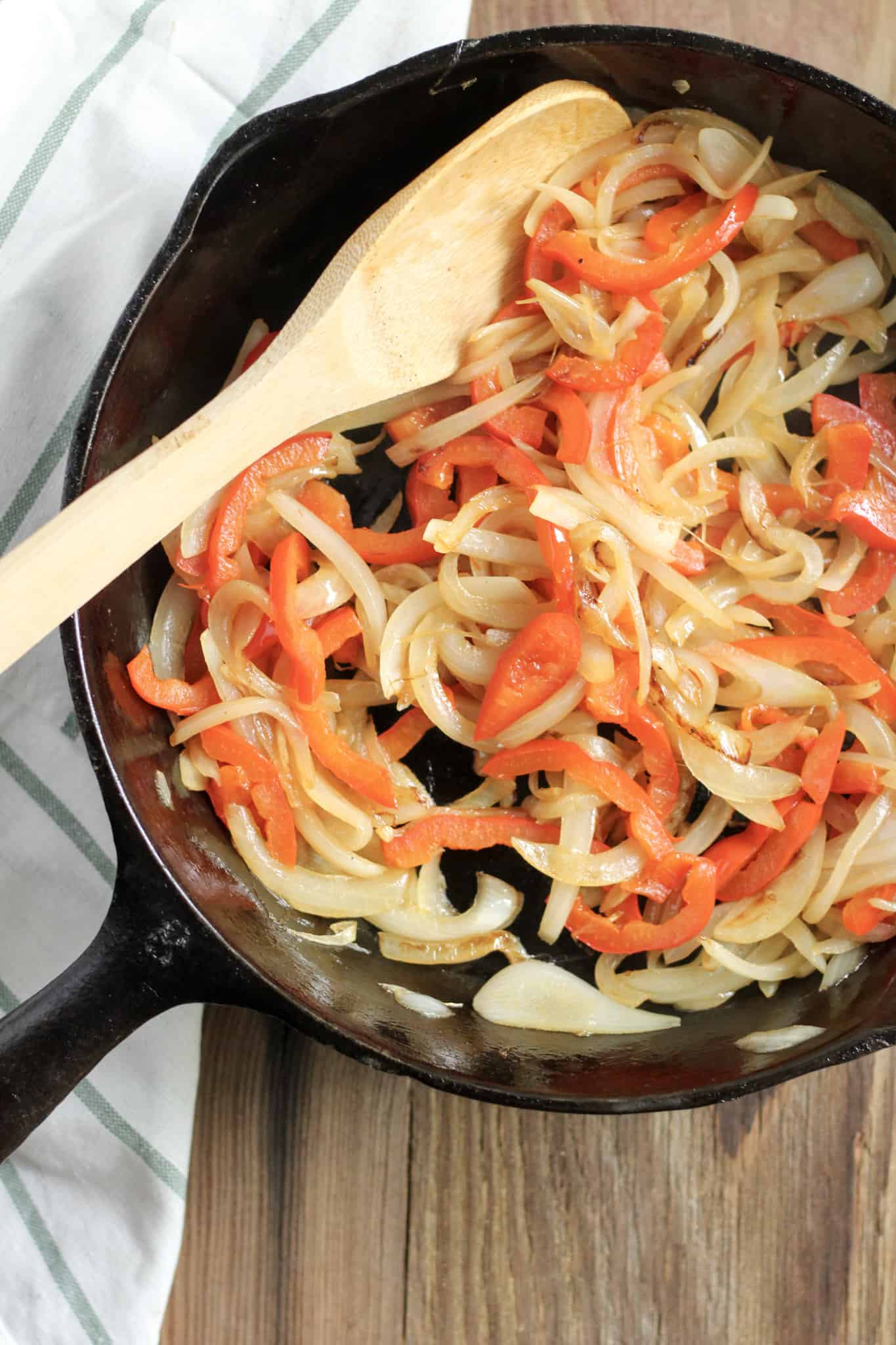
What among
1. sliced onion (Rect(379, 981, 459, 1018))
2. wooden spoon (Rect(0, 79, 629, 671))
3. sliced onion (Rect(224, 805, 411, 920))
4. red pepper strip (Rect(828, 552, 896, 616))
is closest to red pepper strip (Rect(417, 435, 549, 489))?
wooden spoon (Rect(0, 79, 629, 671))

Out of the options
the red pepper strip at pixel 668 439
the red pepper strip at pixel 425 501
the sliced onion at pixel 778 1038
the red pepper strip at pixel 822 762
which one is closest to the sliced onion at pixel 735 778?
the red pepper strip at pixel 822 762

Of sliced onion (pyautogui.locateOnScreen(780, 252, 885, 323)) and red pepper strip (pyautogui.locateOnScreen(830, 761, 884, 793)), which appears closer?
red pepper strip (pyautogui.locateOnScreen(830, 761, 884, 793))

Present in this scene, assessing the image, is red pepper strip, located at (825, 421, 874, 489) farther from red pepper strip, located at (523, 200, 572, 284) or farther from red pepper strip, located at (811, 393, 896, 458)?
red pepper strip, located at (523, 200, 572, 284)

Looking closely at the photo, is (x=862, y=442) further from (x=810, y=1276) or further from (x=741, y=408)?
(x=810, y=1276)

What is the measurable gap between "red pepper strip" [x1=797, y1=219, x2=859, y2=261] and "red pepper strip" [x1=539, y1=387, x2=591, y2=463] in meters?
0.54

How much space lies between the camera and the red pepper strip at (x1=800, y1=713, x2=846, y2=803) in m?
1.79

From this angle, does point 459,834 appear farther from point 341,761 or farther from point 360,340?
point 360,340

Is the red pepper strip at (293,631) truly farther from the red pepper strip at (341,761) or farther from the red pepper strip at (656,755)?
the red pepper strip at (656,755)

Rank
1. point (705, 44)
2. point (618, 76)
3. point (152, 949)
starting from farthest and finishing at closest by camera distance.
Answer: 1. point (618, 76)
2. point (705, 44)
3. point (152, 949)

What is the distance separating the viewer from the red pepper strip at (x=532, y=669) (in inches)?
68.1

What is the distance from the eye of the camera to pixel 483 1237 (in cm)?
193

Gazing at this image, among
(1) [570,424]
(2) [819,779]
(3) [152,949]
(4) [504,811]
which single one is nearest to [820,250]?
(1) [570,424]

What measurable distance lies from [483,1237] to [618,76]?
2.01 metres

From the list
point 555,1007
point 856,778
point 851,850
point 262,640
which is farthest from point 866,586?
point 262,640
